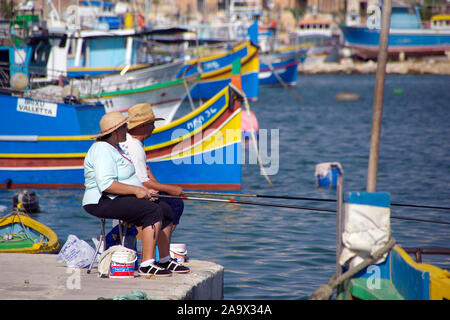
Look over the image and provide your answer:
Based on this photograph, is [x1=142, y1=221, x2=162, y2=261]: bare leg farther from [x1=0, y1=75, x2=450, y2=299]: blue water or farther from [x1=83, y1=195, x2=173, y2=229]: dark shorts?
[x1=0, y1=75, x2=450, y2=299]: blue water

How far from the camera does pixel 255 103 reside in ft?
139

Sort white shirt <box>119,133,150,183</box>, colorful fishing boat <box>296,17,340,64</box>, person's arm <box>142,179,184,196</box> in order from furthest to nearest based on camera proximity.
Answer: colorful fishing boat <box>296,17,340,64</box>, person's arm <box>142,179,184,196</box>, white shirt <box>119,133,150,183</box>

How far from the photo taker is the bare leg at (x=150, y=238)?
5.85 m

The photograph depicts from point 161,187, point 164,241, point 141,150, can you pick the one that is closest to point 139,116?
point 141,150

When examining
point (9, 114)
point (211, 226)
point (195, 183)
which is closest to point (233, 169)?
point (195, 183)

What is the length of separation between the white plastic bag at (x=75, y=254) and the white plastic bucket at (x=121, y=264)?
514 mm

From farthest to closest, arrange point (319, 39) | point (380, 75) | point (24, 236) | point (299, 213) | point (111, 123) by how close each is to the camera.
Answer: point (319, 39) → point (299, 213) → point (24, 236) → point (380, 75) → point (111, 123)

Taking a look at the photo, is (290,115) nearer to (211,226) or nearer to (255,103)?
(255,103)

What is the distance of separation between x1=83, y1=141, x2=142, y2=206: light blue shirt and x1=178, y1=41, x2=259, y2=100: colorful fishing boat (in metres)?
23.7

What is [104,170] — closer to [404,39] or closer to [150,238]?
[150,238]

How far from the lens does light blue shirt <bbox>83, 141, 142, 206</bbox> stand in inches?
228

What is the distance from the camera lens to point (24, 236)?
28.4 ft

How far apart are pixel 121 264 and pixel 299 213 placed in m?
6.78

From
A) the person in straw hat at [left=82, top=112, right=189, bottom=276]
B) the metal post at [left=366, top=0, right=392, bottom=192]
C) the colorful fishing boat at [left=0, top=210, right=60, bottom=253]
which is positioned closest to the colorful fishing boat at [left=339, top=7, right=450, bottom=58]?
the colorful fishing boat at [left=0, top=210, right=60, bottom=253]
